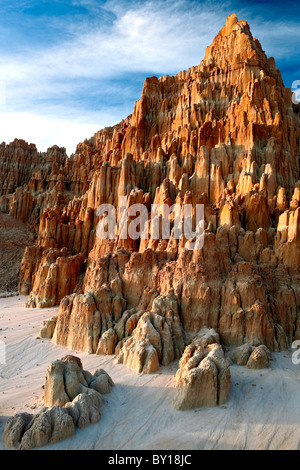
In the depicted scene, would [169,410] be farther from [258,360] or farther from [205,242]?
[205,242]

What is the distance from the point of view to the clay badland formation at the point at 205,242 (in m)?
18.1

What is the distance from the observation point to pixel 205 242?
20.0 meters

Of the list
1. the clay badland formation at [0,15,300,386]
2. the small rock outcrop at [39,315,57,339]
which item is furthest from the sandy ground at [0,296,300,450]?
the small rock outcrop at [39,315,57,339]

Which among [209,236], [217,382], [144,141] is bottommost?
[217,382]

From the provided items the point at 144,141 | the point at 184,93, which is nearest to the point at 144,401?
the point at 144,141

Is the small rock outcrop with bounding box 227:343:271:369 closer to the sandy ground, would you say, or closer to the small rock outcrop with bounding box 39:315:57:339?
the sandy ground

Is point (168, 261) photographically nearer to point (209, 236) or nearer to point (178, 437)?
point (209, 236)

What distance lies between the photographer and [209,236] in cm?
2012

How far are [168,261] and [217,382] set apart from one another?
28.9 ft

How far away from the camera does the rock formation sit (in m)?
11.3

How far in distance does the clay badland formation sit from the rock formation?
9.93 ft

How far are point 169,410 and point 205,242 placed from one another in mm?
9233

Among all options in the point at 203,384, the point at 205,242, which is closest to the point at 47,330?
the point at 205,242
